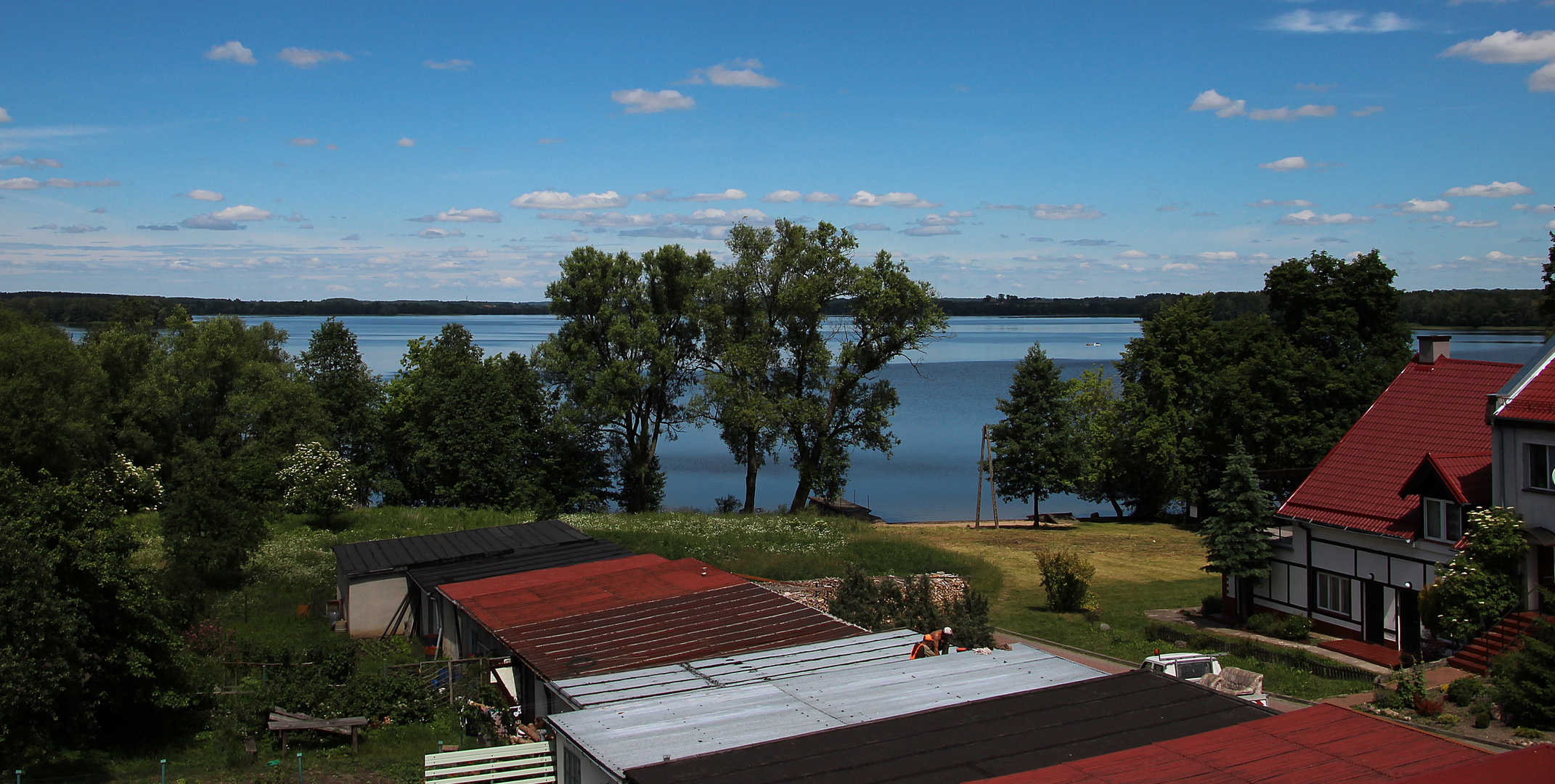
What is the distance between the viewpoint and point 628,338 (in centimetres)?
4725

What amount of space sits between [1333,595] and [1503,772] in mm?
18573

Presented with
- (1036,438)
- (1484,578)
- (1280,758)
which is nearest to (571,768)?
(1280,758)

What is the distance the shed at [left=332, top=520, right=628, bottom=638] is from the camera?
2514 cm

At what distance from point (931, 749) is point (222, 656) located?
16496 millimetres

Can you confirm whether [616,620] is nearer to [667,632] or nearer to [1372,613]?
[667,632]

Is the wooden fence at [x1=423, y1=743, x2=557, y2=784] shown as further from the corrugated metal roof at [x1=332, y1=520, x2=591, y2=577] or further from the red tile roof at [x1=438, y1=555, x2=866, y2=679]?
the corrugated metal roof at [x1=332, y1=520, x2=591, y2=577]

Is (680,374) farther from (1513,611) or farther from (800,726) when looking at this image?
(800,726)

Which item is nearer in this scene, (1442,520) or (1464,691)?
(1464,691)

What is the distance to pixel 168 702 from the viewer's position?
17.3m

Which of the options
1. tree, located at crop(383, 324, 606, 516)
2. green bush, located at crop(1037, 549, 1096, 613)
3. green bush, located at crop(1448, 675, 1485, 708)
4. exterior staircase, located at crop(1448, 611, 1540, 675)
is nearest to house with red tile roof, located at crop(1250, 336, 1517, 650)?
exterior staircase, located at crop(1448, 611, 1540, 675)

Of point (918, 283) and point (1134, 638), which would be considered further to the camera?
point (918, 283)

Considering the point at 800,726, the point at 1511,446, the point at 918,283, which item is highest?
the point at 918,283

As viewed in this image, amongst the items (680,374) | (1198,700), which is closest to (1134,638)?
(1198,700)

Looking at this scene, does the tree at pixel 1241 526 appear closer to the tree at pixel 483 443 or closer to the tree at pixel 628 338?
the tree at pixel 628 338
